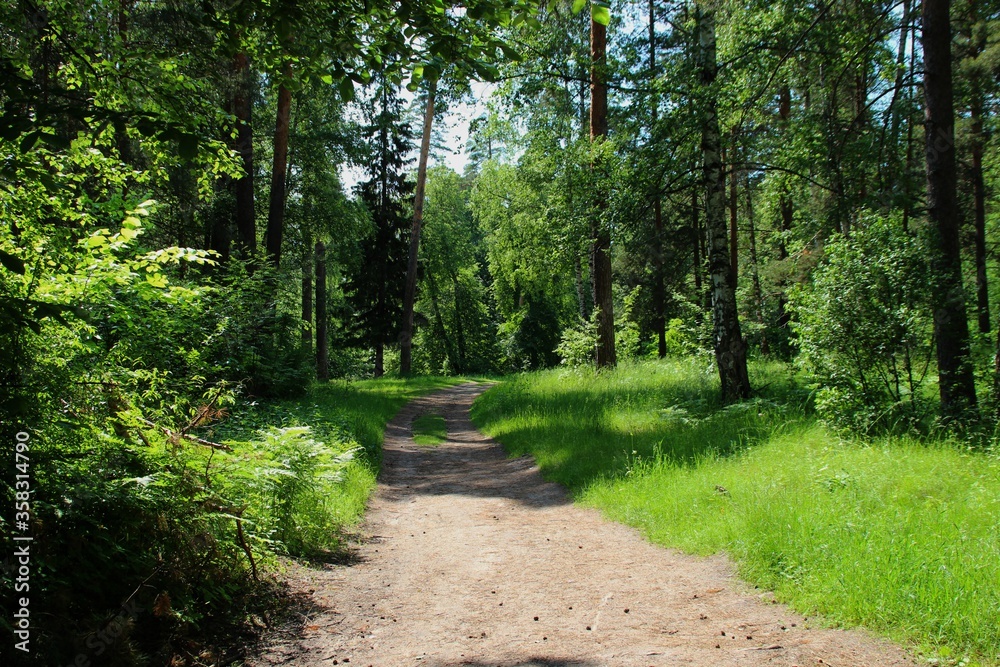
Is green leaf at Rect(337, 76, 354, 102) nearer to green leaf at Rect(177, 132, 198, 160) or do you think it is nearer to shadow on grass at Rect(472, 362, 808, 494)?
green leaf at Rect(177, 132, 198, 160)

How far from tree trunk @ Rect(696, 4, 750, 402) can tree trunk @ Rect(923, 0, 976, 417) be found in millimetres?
2970

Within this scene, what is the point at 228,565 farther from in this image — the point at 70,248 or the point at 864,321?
the point at 864,321

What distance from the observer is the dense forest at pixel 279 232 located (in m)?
3.48

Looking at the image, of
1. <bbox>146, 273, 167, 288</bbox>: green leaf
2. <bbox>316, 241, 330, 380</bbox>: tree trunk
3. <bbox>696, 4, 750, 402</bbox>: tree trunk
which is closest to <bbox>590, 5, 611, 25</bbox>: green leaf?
<bbox>146, 273, 167, 288</bbox>: green leaf

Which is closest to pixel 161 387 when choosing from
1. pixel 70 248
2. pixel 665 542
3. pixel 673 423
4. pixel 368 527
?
pixel 70 248

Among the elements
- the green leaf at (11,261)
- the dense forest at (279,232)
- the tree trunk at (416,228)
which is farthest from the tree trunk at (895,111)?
the tree trunk at (416,228)

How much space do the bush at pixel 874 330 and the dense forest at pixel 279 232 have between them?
0.11 ft

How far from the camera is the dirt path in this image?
11.9 feet

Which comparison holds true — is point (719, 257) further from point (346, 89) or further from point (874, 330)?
point (346, 89)

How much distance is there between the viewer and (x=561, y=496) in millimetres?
8227

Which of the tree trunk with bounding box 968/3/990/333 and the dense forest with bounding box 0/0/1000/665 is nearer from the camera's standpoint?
the dense forest with bounding box 0/0/1000/665

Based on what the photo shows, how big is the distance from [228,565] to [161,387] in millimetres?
1981
